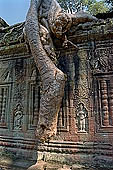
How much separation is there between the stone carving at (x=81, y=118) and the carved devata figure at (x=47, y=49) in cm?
46

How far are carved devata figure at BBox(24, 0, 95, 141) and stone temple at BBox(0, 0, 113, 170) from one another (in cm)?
18

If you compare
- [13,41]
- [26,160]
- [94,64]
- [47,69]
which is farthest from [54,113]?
[13,41]

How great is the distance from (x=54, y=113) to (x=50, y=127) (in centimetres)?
28

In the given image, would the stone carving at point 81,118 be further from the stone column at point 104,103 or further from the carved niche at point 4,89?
the carved niche at point 4,89

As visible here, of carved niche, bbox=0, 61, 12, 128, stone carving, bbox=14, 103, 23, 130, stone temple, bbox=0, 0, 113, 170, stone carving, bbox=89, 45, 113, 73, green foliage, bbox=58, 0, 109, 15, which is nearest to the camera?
stone temple, bbox=0, 0, 113, 170

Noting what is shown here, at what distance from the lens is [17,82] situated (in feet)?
14.3

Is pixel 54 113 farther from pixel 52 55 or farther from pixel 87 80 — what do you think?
pixel 52 55

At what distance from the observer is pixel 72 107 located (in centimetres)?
355

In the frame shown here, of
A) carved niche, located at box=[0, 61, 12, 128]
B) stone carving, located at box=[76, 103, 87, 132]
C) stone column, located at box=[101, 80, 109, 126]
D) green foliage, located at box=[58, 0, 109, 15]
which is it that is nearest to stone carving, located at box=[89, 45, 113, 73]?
stone column, located at box=[101, 80, 109, 126]

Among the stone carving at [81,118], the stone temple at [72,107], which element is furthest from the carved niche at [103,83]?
the stone carving at [81,118]

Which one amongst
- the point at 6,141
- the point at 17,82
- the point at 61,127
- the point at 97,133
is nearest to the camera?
the point at 97,133

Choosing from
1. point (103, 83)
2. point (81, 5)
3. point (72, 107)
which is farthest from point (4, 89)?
point (81, 5)

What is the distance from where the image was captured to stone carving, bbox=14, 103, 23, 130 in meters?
4.01

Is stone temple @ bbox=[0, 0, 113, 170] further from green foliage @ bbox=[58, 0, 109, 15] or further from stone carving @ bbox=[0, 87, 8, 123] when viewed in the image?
green foliage @ bbox=[58, 0, 109, 15]
